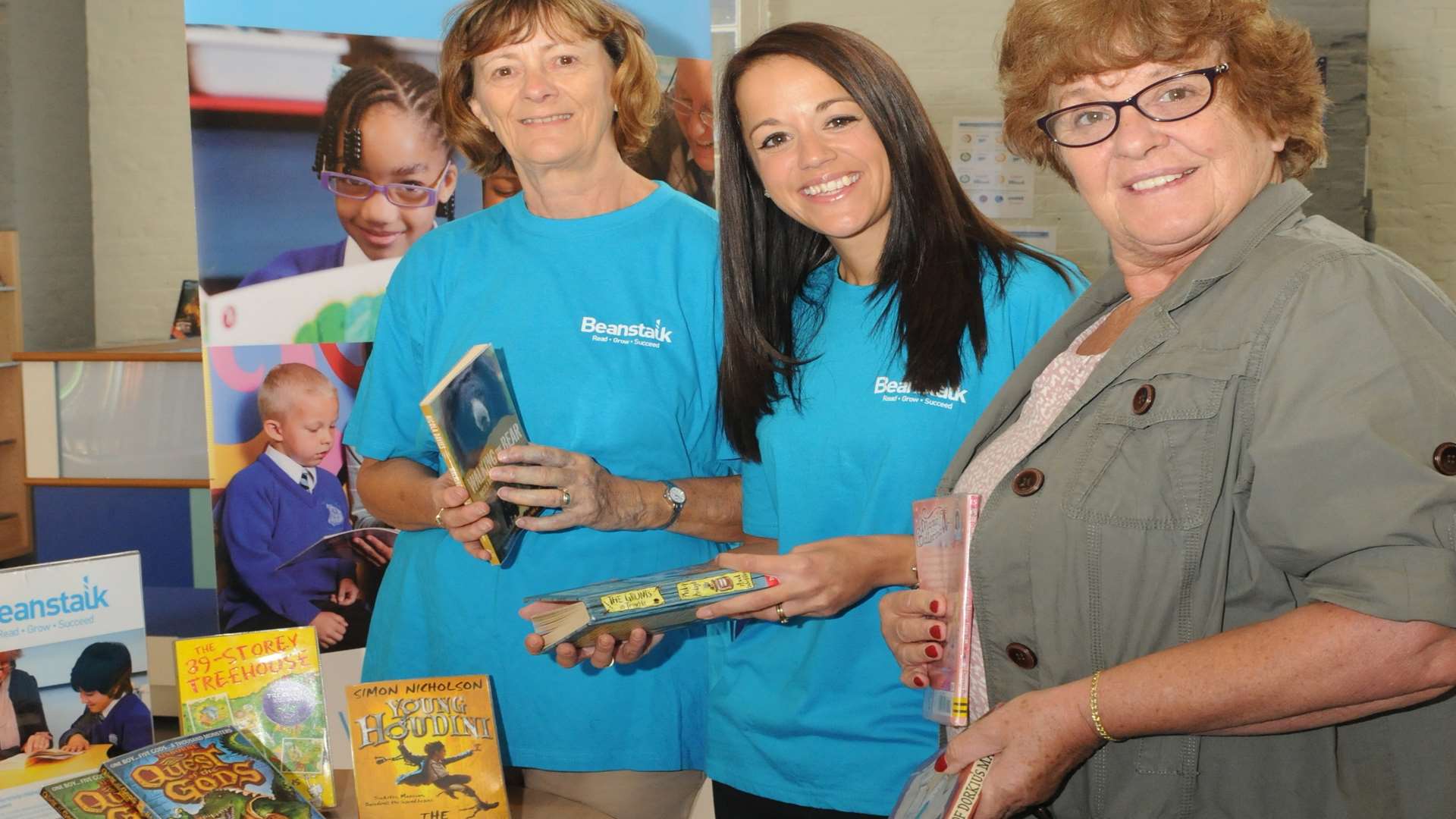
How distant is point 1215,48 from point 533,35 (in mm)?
1157

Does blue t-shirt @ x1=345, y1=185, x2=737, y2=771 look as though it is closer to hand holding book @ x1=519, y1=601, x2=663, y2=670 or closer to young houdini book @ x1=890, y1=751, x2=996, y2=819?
hand holding book @ x1=519, y1=601, x2=663, y2=670

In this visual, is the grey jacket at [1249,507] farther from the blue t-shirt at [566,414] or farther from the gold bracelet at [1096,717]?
the blue t-shirt at [566,414]

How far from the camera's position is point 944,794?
1.19 m

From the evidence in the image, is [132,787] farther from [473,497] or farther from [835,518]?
[835,518]

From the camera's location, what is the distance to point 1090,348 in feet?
4.76

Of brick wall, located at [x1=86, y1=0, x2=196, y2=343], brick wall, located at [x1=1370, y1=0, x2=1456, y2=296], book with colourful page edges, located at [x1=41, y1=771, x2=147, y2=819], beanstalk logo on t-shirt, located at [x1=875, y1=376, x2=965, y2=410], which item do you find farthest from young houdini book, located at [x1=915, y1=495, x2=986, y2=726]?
brick wall, located at [x1=86, y1=0, x2=196, y2=343]

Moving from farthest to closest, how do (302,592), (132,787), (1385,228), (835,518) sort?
(1385,228)
(302,592)
(835,518)
(132,787)

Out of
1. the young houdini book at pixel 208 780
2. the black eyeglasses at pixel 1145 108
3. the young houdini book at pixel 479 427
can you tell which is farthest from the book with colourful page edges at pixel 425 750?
the black eyeglasses at pixel 1145 108

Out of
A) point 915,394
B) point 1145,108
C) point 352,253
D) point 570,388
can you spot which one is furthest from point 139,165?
point 1145,108

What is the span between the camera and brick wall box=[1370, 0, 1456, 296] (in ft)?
22.6

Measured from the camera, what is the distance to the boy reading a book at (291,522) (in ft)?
9.26

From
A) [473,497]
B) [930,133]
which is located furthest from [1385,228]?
[473,497]

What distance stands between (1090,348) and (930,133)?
20.8 inches

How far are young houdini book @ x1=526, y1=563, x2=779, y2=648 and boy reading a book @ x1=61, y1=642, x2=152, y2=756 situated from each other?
1.78 feet
